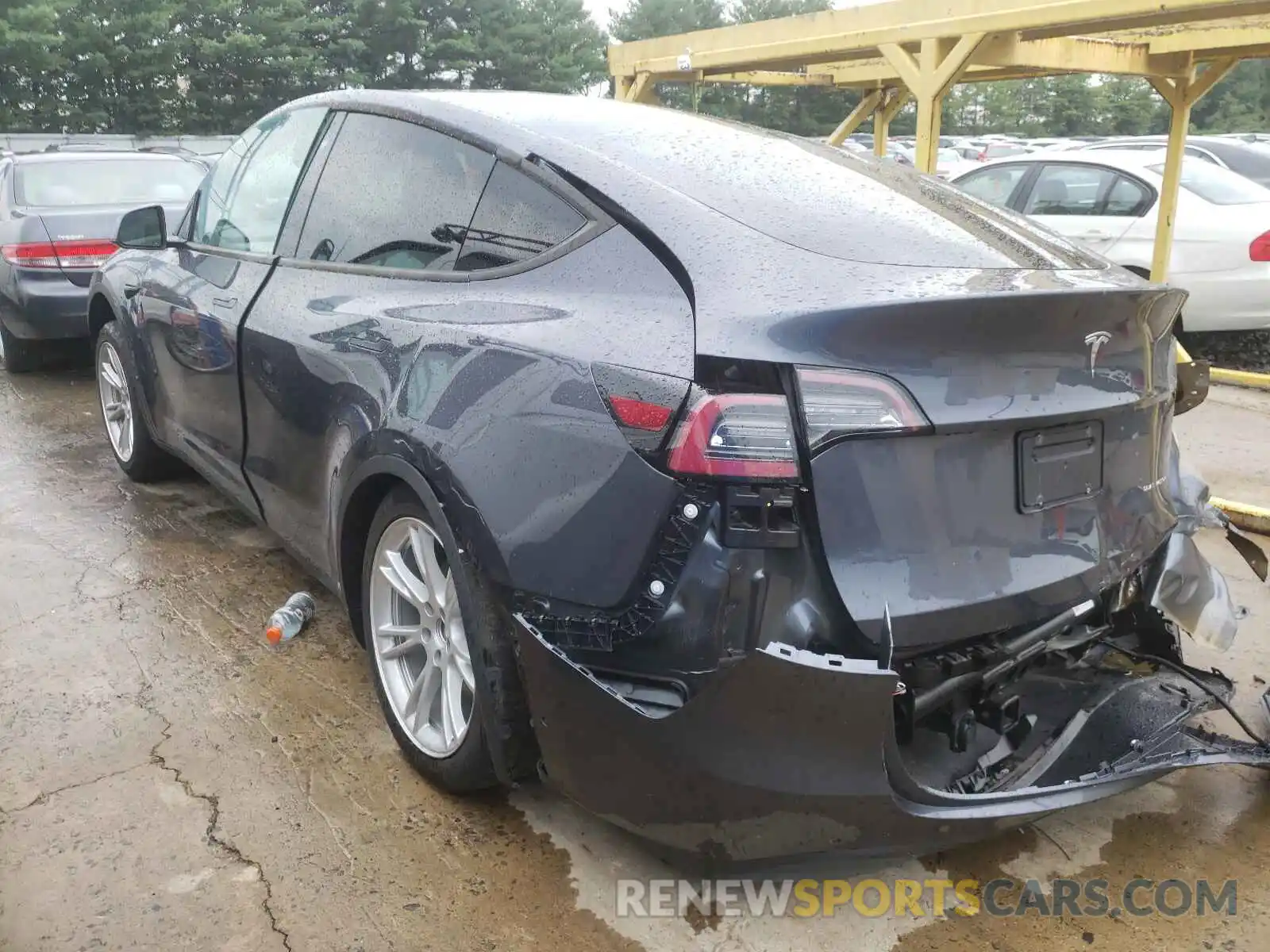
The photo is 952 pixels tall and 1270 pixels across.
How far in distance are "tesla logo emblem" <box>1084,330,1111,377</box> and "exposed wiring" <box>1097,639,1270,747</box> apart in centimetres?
77

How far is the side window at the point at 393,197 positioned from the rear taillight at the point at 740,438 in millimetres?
994

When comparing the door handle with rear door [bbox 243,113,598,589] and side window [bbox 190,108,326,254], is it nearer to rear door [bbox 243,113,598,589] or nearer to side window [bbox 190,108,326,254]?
rear door [bbox 243,113,598,589]

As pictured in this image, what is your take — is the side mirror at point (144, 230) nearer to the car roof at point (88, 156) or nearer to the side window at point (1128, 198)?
the car roof at point (88, 156)

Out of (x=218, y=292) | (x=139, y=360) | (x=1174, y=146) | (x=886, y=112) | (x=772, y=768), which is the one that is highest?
(x=886, y=112)

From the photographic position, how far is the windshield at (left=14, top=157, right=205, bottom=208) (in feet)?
23.5

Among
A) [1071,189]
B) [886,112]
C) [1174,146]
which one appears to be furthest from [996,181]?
[1174,146]

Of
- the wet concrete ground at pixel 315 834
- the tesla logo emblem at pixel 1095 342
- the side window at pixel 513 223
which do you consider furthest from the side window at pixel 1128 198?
the side window at pixel 513 223

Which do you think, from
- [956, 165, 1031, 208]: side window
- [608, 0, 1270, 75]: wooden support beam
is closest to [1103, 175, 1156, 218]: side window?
[956, 165, 1031, 208]: side window

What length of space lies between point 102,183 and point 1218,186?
8.04m

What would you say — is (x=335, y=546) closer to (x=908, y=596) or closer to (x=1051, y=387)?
(x=908, y=596)

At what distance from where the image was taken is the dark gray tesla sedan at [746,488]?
1.81 metres

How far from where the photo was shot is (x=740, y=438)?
1.78 meters

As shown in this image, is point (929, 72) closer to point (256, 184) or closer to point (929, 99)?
point (929, 99)

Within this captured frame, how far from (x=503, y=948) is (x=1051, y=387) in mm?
1556
